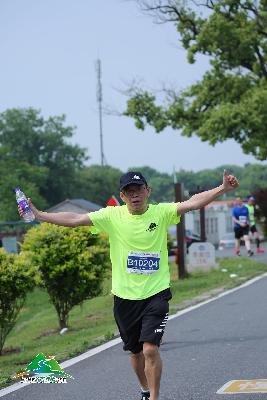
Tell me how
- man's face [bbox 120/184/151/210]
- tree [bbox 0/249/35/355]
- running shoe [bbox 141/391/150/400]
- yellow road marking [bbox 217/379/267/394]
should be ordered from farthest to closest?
tree [bbox 0/249/35/355]
yellow road marking [bbox 217/379/267/394]
running shoe [bbox 141/391/150/400]
man's face [bbox 120/184/151/210]

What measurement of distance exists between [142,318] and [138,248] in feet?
1.69

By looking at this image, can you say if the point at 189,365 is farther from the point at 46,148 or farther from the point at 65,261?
the point at 46,148

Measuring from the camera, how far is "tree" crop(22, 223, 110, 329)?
14.1 m

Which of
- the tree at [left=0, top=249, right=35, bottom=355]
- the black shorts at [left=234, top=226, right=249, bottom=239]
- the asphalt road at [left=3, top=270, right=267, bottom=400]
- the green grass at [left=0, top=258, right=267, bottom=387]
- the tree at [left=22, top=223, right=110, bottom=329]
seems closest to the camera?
the asphalt road at [left=3, top=270, right=267, bottom=400]

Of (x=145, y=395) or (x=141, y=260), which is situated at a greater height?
(x=141, y=260)

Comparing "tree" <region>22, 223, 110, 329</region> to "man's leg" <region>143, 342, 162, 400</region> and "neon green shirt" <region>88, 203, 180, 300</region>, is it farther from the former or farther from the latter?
"man's leg" <region>143, 342, 162, 400</region>

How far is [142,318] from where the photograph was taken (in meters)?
6.55

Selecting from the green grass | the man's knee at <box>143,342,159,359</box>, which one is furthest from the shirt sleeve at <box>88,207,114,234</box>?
the green grass

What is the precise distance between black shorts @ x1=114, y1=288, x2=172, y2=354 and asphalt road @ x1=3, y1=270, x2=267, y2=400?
0.77 metres

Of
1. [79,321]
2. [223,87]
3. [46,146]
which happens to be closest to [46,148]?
[46,146]

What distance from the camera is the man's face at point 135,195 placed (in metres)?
6.57

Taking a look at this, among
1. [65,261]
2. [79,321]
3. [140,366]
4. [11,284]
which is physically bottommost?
[79,321]

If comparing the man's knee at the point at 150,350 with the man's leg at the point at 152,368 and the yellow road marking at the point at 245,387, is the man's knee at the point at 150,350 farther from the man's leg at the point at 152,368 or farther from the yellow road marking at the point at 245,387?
the yellow road marking at the point at 245,387

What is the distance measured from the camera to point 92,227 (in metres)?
6.95
